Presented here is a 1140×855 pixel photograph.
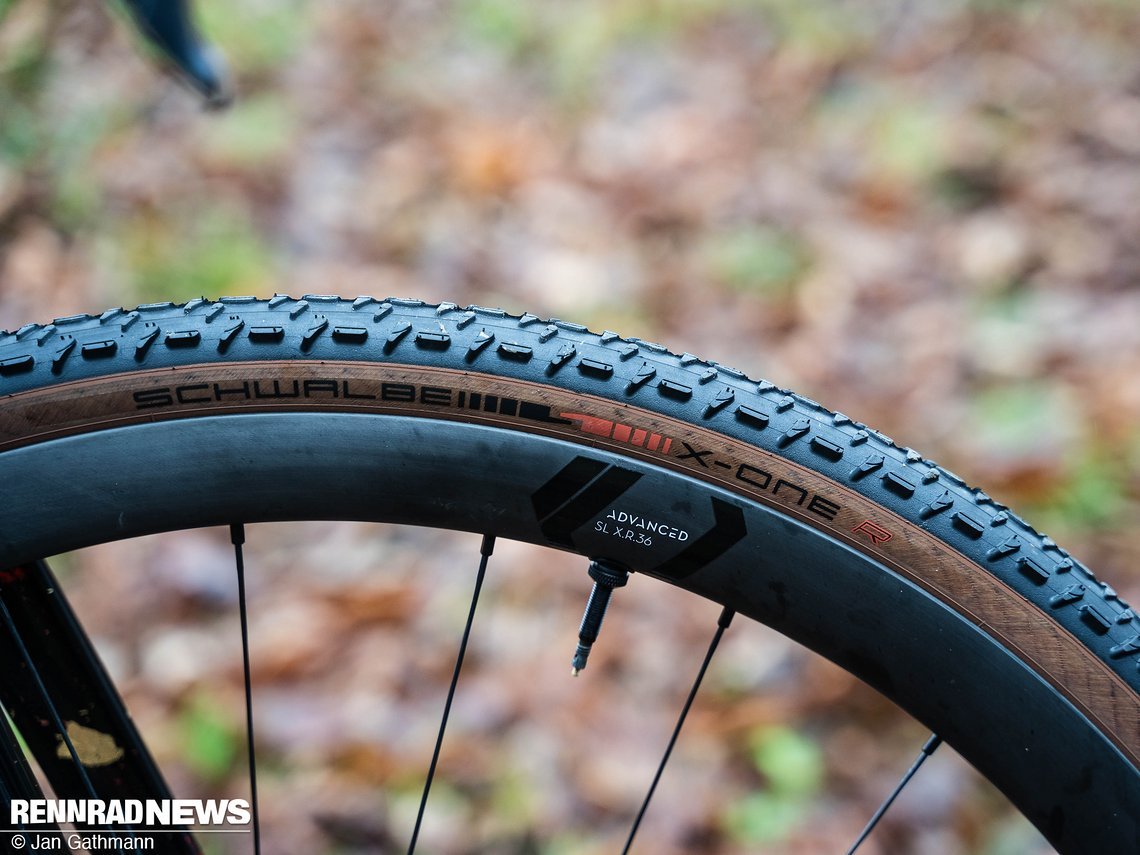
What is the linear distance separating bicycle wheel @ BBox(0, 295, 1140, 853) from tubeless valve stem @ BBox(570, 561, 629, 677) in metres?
0.02

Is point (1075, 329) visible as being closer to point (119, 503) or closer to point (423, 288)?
point (423, 288)

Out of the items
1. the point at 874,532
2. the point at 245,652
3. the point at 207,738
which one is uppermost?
the point at 207,738

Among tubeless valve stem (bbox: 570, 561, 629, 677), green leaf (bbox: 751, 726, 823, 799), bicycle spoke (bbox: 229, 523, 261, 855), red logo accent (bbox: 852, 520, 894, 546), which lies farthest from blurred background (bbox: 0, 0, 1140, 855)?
red logo accent (bbox: 852, 520, 894, 546)

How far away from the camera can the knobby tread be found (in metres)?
0.73

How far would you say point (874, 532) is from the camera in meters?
0.72

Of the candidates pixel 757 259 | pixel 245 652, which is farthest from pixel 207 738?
pixel 757 259

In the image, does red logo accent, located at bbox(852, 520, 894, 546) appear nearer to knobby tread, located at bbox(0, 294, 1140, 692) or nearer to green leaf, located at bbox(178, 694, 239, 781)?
knobby tread, located at bbox(0, 294, 1140, 692)

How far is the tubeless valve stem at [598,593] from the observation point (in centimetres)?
78

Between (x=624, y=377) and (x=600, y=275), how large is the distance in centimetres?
142

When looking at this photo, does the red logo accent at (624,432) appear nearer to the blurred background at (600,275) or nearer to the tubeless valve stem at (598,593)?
the tubeless valve stem at (598,593)

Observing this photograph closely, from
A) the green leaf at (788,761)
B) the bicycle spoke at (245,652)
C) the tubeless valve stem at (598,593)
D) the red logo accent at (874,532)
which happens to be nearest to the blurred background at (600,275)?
the green leaf at (788,761)

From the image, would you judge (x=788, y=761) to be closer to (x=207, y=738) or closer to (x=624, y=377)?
(x=207, y=738)

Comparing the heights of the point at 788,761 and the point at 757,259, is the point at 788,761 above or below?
below

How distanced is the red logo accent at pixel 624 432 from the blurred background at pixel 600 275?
34.8 inches
